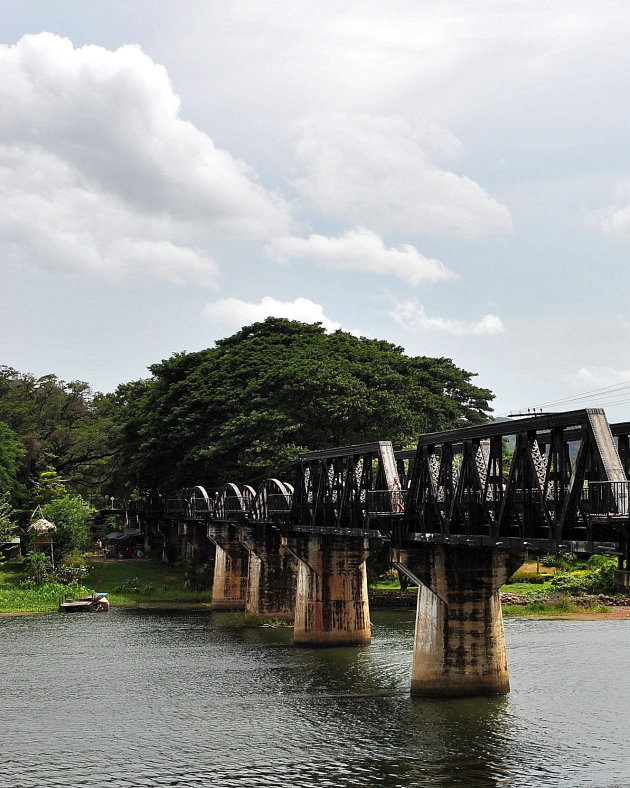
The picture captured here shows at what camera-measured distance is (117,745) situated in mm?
34688

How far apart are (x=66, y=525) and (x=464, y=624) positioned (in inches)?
2332

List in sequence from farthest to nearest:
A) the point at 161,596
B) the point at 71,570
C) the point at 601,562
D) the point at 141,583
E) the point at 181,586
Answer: the point at 141,583
the point at 181,586
the point at 71,570
the point at 161,596
the point at 601,562

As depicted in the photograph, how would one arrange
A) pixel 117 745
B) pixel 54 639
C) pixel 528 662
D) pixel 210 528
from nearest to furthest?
pixel 117 745 < pixel 528 662 < pixel 54 639 < pixel 210 528

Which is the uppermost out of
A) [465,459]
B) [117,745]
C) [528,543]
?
[465,459]

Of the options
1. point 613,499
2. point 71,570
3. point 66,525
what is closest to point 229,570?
point 71,570

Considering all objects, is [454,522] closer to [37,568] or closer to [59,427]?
[37,568]

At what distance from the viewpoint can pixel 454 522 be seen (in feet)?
129

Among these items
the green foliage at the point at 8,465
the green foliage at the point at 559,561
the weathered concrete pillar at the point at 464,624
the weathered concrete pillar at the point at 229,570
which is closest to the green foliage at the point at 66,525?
the green foliage at the point at 8,465

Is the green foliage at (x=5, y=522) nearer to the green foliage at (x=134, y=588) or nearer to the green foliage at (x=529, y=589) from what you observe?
the green foliage at (x=134, y=588)

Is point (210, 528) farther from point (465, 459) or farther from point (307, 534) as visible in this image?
point (465, 459)

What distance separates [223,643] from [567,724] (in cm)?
2883

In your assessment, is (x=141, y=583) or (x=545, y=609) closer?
(x=545, y=609)

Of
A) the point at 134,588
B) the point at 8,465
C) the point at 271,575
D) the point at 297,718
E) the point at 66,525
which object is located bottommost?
the point at 297,718

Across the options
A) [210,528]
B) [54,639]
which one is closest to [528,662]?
[54,639]
